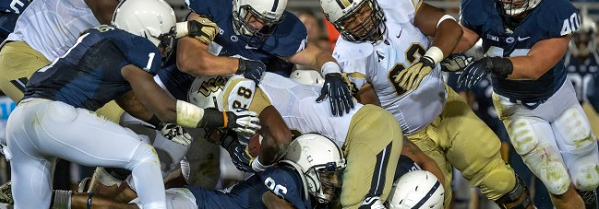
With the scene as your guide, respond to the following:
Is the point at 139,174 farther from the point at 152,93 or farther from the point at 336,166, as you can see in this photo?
the point at 336,166

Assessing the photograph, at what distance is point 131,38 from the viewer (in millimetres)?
5699

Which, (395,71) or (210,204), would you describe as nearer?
(210,204)

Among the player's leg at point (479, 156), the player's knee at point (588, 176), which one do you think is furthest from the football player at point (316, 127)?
the player's knee at point (588, 176)

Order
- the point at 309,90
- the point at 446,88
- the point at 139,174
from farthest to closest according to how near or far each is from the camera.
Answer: the point at 446,88 → the point at 309,90 → the point at 139,174

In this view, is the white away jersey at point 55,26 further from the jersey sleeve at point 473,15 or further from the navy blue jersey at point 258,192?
the jersey sleeve at point 473,15

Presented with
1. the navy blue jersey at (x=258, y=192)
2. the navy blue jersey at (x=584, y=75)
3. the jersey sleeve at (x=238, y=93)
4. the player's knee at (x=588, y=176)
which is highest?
the jersey sleeve at (x=238, y=93)

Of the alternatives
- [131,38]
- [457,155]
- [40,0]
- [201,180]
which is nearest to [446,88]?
[457,155]

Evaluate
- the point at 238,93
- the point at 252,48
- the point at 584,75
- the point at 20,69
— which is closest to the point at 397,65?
the point at 252,48

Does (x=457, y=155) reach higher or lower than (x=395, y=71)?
lower

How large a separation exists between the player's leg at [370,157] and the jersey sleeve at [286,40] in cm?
59

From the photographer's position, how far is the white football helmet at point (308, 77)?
21.9 ft

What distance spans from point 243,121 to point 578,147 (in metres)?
2.12

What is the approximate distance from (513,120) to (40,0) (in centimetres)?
277

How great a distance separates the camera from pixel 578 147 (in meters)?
6.77
